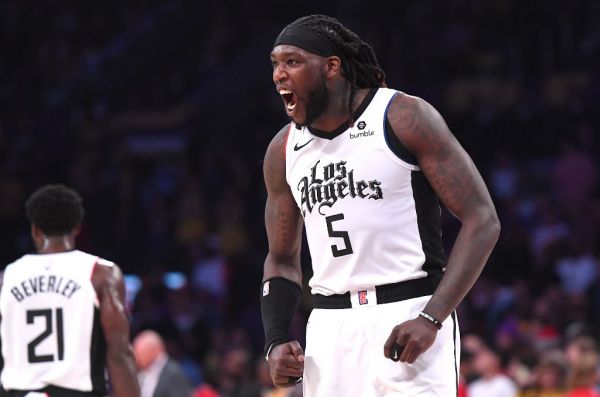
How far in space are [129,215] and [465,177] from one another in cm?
1147

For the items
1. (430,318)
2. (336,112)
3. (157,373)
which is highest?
(336,112)

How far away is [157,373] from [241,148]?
6.41 m

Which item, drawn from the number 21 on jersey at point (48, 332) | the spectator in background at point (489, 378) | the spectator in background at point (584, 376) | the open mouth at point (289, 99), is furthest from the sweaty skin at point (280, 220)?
the spectator in background at point (489, 378)

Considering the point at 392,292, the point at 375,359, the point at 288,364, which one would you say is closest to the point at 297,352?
the point at 288,364

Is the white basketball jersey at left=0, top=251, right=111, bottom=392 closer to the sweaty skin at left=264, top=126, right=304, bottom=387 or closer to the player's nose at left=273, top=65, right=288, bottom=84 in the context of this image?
the sweaty skin at left=264, top=126, right=304, bottom=387

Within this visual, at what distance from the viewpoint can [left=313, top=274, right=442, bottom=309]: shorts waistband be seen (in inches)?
164

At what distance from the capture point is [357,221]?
422 cm

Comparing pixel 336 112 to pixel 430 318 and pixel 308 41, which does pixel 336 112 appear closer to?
pixel 308 41

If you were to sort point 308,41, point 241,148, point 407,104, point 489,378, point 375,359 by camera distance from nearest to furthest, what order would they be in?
point 375,359 → point 407,104 → point 308,41 → point 489,378 → point 241,148

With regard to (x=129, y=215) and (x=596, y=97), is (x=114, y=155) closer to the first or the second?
(x=129, y=215)

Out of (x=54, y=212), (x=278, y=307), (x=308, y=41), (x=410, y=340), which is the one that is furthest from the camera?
(x=54, y=212)

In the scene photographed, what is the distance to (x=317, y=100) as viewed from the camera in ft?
14.3

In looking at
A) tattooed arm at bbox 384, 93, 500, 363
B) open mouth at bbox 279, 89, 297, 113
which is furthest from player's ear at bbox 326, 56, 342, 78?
tattooed arm at bbox 384, 93, 500, 363

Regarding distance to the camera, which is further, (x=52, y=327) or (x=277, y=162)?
(x=52, y=327)
